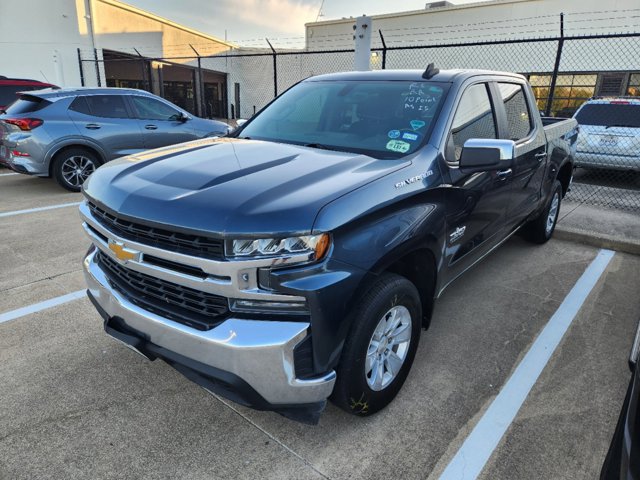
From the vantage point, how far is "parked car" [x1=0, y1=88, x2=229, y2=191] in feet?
23.8

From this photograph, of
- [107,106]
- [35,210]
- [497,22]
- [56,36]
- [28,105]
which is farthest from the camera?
[497,22]

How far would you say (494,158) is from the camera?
8.74ft

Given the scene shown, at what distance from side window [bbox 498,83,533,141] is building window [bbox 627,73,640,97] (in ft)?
52.4

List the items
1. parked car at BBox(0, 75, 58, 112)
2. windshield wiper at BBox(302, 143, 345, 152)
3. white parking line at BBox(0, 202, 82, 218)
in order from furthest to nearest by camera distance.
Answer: parked car at BBox(0, 75, 58, 112), white parking line at BBox(0, 202, 82, 218), windshield wiper at BBox(302, 143, 345, 152)

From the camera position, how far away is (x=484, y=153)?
8.70 feet

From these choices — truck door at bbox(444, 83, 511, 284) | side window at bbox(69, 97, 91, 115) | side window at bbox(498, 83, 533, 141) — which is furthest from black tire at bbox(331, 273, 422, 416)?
side window at bbox(69, 97, 91, 115)

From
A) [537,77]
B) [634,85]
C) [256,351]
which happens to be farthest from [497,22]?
[256,351]

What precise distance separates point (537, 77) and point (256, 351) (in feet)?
65.3

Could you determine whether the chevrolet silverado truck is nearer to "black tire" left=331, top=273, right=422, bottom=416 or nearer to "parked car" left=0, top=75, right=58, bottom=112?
"black tire" left=331, top=273, right=422, bottom=416

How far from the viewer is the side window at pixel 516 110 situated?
3775mm

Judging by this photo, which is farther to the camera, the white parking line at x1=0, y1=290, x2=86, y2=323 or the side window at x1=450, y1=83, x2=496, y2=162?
the white parking line at x1=0, y1=290, x2=86, y2=323

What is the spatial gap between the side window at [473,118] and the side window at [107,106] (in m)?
6.87

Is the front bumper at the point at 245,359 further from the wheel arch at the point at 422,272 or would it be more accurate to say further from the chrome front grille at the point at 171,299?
the wheel arch at the point at 422,272

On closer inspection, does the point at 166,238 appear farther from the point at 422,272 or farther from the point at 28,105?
the point at 28,105
